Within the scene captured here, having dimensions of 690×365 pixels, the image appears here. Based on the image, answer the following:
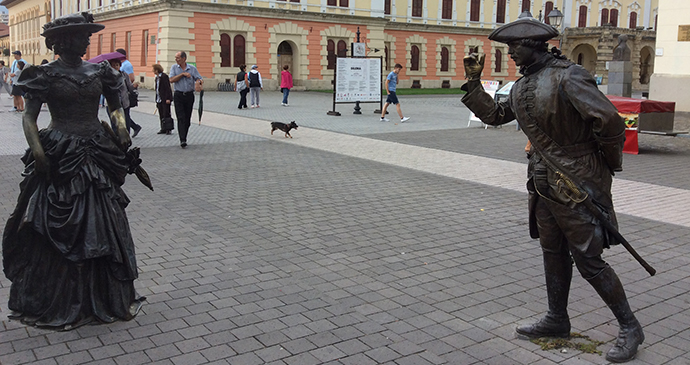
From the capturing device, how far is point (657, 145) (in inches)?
580

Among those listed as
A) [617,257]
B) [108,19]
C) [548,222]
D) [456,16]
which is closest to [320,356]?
[548,222]

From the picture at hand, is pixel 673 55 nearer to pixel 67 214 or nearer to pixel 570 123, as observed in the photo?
pixel 570 123

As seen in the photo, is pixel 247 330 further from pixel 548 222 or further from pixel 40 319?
pixel 548 222

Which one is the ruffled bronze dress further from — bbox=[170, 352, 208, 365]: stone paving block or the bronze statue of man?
the bronze statue of man

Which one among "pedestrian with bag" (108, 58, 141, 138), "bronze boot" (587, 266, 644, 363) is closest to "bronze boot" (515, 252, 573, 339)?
"bronze boot" (587, 266, 644, 363)

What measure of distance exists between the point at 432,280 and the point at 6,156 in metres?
9.27

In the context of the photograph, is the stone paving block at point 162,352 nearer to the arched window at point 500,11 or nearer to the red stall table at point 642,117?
the red stall table at point 642,117

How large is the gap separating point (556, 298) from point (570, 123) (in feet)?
3.57

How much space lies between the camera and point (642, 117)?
13.3 metres

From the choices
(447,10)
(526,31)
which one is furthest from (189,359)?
(447,10)

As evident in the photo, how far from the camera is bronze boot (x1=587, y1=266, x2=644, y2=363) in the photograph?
384 cm

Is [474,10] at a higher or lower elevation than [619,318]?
higher

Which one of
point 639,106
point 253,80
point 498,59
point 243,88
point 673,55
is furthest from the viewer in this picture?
point 498,59

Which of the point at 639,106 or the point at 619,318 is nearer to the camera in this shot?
the point at 619,318
